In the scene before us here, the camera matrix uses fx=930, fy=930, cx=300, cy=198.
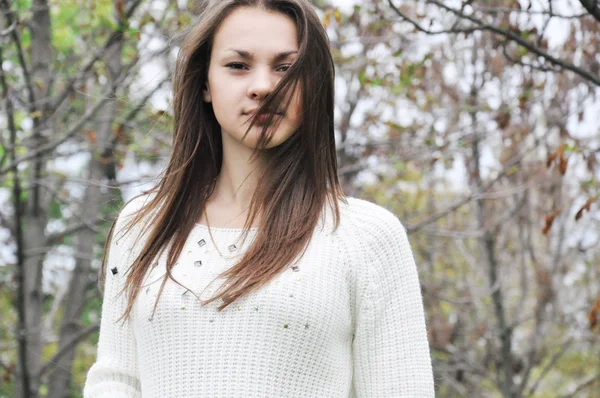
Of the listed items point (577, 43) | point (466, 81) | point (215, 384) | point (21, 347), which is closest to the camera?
point (215, 384)

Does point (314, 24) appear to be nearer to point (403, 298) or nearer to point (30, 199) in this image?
point (403, 298)

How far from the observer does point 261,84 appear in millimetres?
2066

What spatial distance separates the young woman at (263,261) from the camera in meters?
2.03

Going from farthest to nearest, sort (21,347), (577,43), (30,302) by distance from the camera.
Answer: (30,302), (21,347), (577,43)

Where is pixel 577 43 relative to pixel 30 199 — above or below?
above

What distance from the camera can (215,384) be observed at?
2.03m

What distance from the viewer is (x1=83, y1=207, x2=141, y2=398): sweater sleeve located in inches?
88.2

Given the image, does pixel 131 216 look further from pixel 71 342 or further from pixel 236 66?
pixel 71 342

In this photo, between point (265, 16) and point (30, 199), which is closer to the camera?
point (265, 16)

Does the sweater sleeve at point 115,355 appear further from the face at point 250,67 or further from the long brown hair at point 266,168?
the face at point 250,67

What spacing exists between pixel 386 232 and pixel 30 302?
4.13m

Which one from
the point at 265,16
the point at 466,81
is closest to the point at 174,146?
the point at 265,16

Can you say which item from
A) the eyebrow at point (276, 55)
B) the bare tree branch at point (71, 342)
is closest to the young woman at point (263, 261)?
the eyebrow at point (276, 55)

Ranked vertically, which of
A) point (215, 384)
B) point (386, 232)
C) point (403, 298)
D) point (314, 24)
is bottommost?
point (215, 384)
